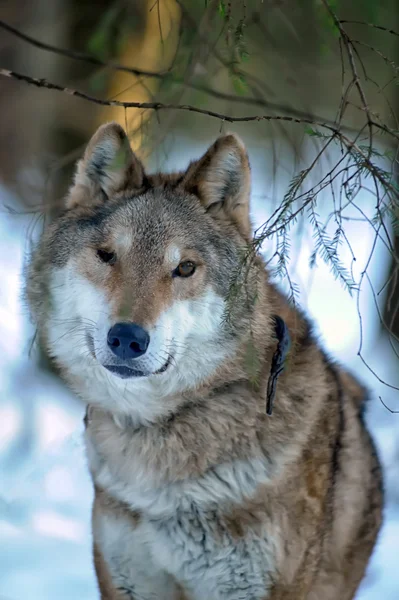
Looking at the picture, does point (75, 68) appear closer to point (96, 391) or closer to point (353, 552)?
point (96, 391)

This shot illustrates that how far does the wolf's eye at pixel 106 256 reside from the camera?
9.69 ft

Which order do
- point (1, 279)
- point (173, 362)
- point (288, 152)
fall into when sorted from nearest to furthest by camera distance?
1. point (173, 362)
2. point (288, 152)
3. point (1, 279)

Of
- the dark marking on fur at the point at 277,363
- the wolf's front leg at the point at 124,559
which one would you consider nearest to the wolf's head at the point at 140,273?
the dark marking on fur at the point at 277,363

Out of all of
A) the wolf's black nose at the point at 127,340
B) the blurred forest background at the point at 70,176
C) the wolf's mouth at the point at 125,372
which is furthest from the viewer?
the blurred forest background at the point at 70,176

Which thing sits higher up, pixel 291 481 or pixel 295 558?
pixel 291 481

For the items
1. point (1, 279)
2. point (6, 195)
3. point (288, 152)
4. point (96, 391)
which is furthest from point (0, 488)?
point (288, 152)

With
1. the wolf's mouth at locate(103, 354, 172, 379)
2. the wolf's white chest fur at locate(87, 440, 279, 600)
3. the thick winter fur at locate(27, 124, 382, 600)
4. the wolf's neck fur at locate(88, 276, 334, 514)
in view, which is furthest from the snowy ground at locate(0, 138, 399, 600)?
the wolf's mouth at locate(103, 354, 172, 379)

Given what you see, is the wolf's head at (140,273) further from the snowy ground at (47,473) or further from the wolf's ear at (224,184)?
the snowy ground at (47,473)

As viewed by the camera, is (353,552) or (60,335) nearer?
(60,335)

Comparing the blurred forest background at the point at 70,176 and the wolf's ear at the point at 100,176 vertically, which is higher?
the blurred forest background at the point at 70,176

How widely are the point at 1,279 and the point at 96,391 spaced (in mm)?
2763

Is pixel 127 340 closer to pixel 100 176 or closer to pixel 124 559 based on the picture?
pixel 100 176

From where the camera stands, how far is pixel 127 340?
268 centimetres

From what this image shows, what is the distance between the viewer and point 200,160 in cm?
312
